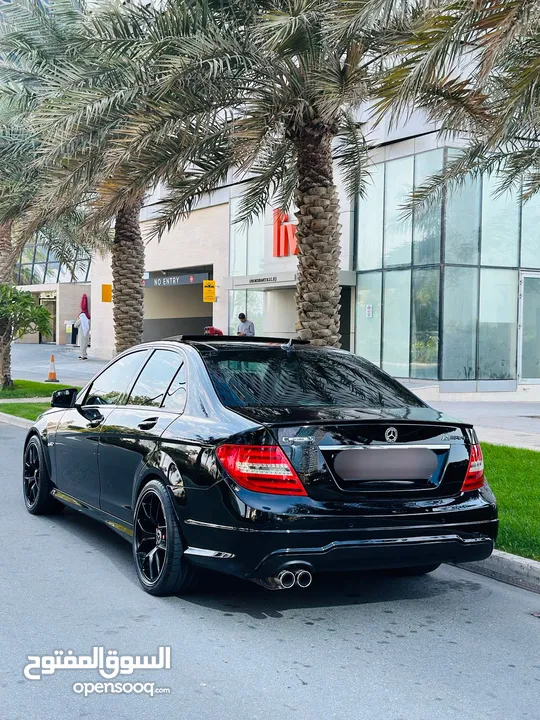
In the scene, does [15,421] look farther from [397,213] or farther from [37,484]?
[397,213]

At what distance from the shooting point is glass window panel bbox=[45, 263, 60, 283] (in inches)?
2175

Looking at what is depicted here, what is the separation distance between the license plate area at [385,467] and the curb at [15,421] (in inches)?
439

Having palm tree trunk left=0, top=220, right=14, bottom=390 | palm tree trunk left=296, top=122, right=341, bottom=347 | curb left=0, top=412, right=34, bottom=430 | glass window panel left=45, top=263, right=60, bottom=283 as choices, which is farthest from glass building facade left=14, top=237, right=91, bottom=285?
palm tree trunk left=296, top=122, right=341, bottom=347

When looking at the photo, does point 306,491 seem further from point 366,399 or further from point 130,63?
point 130,63

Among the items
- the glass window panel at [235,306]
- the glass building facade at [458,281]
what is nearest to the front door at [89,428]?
the glass building facade at [458,281]

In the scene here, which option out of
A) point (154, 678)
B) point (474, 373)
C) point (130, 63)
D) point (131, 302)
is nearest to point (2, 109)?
point (131, 302)

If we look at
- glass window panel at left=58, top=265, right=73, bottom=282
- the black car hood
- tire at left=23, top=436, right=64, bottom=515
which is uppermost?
glass window panel at left=58, top=265, right=73, bottom=282

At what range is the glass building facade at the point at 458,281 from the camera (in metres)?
23.0

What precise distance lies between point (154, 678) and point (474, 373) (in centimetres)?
2027

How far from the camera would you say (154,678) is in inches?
160

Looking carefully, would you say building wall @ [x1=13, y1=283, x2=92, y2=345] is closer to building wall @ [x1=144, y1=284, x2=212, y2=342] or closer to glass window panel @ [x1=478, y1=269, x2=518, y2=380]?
building wall @ [x1=144, y1=284, x2=212, y2=342]

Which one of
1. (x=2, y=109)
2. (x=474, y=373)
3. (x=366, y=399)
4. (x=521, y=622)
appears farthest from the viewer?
(x=474, y=373)

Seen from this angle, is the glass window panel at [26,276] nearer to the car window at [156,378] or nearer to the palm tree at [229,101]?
the palm tree at [229,101]

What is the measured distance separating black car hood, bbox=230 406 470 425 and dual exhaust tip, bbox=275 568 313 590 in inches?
31.3
